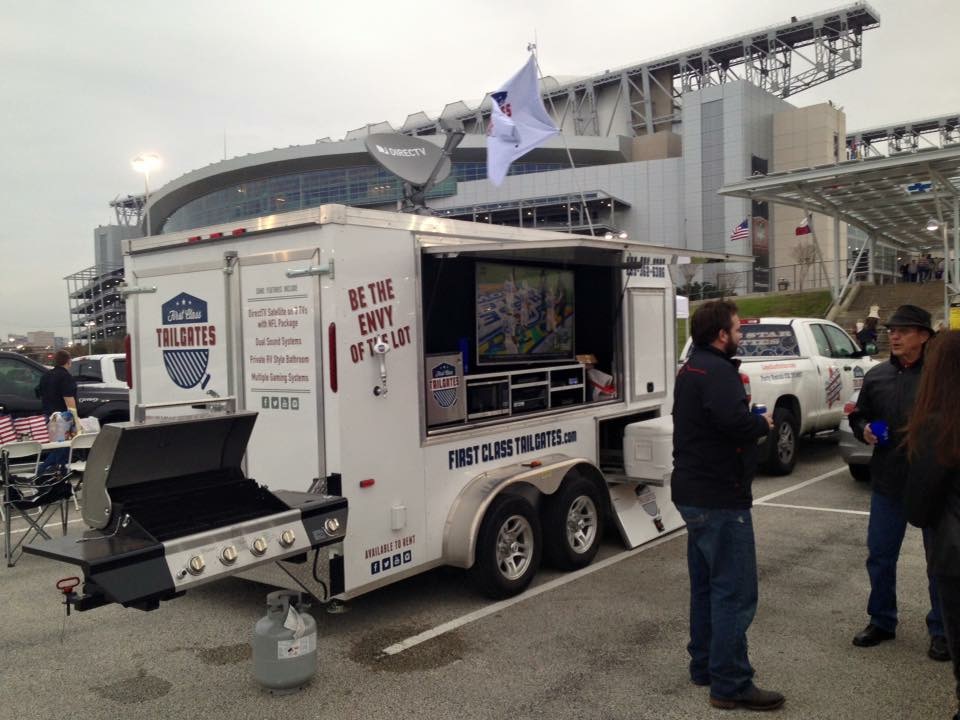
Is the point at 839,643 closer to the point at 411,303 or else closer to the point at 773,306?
the point at 411,303

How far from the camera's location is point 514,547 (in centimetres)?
550

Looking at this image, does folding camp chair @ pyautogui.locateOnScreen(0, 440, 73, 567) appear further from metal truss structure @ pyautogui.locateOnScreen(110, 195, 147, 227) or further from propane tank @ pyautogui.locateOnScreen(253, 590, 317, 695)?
metal truss structure @ pyautogui.locateOnScreen(110, 195, 147, 227)

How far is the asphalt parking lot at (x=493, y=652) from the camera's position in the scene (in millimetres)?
3900

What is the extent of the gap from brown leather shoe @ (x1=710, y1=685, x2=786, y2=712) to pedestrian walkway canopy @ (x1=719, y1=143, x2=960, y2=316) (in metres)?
21.6

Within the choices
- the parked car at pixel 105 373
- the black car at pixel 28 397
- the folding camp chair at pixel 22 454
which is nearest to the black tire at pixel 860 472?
the folding camp chair at pixel 22 454

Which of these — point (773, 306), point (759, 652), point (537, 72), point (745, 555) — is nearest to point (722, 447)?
point (745, 555)

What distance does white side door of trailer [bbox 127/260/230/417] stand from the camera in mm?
5289

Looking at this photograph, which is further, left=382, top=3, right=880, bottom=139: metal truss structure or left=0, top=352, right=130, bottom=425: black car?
left=382, top=3, right=880, bottom=139: metal truss structure

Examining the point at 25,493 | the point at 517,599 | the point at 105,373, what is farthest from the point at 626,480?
the point at 105,373

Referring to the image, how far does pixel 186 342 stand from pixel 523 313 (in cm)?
289

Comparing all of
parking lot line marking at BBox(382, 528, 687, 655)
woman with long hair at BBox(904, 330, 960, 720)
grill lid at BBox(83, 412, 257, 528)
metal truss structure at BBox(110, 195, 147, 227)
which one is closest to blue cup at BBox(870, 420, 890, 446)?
woman with long hair at BBox(904, 330, 960, 720)

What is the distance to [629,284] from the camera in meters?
6.94

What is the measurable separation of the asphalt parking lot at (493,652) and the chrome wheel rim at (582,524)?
0.21 meters

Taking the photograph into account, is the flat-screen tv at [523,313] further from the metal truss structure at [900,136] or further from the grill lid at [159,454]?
the metal truss structure at [900,136]
